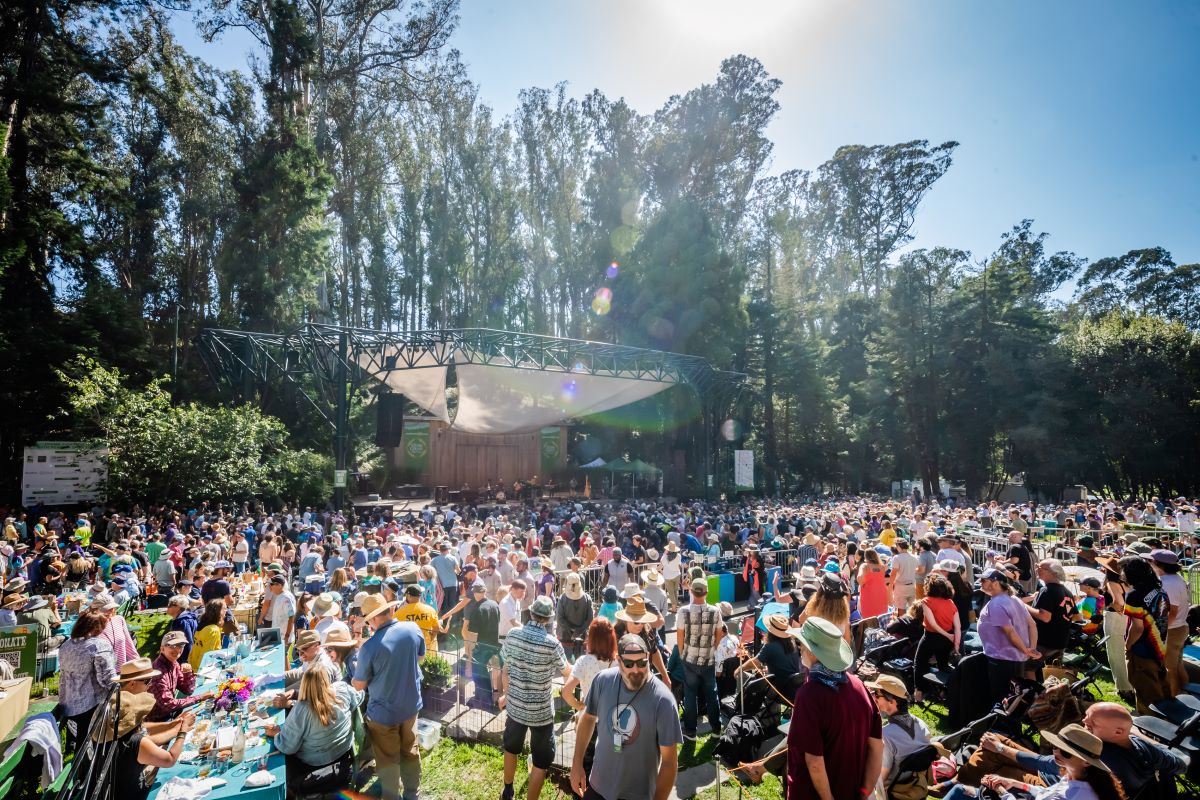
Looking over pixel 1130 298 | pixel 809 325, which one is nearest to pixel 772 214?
pixel 809 325

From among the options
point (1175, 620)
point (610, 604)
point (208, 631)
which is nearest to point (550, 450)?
point (610, 604)

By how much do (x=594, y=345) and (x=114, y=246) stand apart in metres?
20.3

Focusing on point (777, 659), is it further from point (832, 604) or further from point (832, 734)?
point (832, 734)

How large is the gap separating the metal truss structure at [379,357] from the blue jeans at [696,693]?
12.1 m

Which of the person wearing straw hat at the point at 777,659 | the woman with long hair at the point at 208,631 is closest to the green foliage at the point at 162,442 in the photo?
the woman with long hair at the point at 208,631

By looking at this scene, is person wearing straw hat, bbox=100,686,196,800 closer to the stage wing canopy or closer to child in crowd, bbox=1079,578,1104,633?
child in crowd, bbox=1079,578,1104,633

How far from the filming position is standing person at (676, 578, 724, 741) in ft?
15.8

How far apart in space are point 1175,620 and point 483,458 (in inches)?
1086

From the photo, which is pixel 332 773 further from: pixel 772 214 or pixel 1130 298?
A: pixel 1130 298

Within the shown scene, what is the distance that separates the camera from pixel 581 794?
3150 millimetres

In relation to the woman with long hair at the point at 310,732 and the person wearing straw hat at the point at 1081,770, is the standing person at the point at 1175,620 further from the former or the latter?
the woman with long hair at the point at 310,732

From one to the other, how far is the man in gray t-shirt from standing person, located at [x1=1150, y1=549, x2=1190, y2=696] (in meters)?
4.52

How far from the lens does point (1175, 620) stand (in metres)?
4.82

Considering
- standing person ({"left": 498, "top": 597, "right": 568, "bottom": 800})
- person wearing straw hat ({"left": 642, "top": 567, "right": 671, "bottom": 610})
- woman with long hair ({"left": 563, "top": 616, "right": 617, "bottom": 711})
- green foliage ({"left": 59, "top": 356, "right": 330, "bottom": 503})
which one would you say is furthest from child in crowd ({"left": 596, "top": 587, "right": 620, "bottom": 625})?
green foliage ({"left": 59, "top": 356, "right": 330, "bottom": 503})
